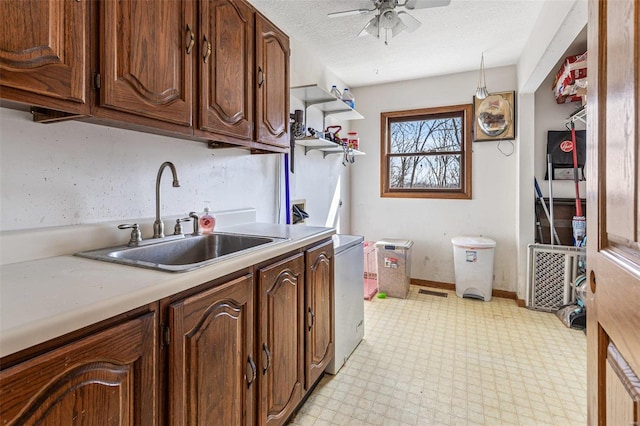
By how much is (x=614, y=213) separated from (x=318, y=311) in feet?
4.47

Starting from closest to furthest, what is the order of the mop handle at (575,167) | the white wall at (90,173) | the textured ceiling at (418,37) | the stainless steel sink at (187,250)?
the white wall at (90,173) → the stainless steel sink at (187,250) → the textured ceiling at (418,37) → the mop handle at (575,167)

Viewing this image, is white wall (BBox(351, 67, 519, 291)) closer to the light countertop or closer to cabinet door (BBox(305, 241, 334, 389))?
cabinet door (BBox(305, 241, 334, 389))

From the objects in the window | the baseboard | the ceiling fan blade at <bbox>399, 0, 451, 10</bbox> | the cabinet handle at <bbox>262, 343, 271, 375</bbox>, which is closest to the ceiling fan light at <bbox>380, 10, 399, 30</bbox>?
the ceiling fan blade at <bbox>399, 0, 451, 10</bbox>

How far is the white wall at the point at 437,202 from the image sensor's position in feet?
11.0

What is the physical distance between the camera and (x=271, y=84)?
181 centimetres

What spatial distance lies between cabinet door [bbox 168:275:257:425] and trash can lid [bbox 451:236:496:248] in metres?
2.69

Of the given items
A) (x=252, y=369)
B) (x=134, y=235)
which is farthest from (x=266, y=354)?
(x=134, y=235)

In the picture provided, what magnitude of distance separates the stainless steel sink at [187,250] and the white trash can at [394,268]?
2.11m

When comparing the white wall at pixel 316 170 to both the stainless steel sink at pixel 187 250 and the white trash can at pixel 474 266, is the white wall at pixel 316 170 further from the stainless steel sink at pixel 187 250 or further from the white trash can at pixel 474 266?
the white trash can at pixel 474 266

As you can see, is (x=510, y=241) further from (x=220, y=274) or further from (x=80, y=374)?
(x=80, y=374)

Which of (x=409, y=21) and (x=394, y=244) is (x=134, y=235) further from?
(x=394, y=244)

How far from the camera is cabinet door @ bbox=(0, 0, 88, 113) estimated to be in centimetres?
76

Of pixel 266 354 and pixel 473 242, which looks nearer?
pixel 266 354

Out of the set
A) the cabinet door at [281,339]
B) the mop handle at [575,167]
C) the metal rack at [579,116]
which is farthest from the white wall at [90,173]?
the mop handle at [575,167]
